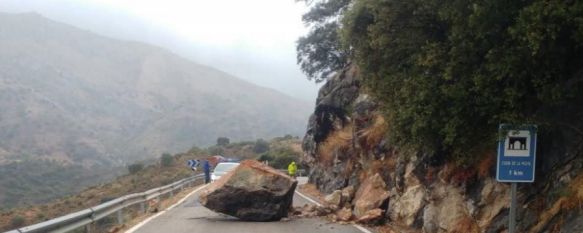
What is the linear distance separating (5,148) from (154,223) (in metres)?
142

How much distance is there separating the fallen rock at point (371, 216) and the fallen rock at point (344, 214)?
425 mm

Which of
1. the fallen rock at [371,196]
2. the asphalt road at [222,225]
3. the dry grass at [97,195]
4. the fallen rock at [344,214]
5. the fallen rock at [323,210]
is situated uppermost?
the fallen rock at [371,196]

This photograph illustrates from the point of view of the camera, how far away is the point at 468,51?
35.9ft

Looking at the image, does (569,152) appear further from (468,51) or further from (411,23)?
(411,23)

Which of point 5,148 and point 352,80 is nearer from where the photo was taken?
point 352,80

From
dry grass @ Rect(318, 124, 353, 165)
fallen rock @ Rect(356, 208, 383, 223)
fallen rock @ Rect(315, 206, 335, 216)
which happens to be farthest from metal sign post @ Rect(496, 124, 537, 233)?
dry grass @ Rect(318, 124, 353, 165)

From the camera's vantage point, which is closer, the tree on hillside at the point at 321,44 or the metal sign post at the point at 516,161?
the metal sign post at the point at 516,161

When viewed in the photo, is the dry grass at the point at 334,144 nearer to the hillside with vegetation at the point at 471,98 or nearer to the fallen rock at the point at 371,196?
the fallen rock at the point at 371,196

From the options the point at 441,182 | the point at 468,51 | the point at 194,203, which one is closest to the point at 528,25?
the point at 468,51

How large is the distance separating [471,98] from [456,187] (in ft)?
9.56

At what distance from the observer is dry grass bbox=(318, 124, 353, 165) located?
29397mm

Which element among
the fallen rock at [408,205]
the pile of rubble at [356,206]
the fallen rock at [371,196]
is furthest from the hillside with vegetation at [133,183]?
the fallen rock at [408,205]

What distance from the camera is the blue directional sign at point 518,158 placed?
28.9 feet

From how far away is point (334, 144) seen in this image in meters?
31.8
